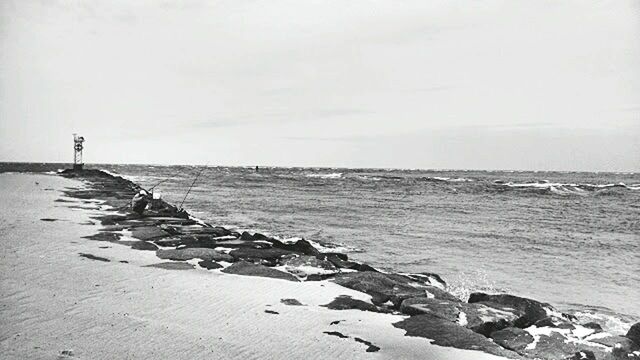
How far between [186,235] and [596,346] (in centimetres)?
764

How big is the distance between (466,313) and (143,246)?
5762mm

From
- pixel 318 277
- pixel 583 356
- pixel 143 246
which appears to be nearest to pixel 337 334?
pixel 583 356

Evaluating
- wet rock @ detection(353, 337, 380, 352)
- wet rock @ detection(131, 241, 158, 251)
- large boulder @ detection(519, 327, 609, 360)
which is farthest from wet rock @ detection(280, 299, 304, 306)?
wet rock @ detection(131, 241, 158, 251)

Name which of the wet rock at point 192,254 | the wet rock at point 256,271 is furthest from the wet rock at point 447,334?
the wet rock at point 192,254

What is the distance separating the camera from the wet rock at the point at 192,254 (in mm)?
7675

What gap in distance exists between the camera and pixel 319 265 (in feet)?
25.4

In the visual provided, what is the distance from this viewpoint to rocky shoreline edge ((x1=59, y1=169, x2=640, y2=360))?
4.53 metres

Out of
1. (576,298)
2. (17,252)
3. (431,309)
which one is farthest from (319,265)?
(17,252)

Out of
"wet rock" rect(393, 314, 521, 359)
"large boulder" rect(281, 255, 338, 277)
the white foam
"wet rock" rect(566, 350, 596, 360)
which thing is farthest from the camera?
"large boulder" rect(281, 255, 338, 277)

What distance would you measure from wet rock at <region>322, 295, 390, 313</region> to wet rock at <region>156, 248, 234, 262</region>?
276cm

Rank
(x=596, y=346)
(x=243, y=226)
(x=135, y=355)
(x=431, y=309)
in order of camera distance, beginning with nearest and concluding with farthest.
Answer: (x=135, y=355) → (x=596, y=346) → (x=431, y=309) → (x=243, y=226)

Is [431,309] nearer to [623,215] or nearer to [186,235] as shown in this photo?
[186,235]

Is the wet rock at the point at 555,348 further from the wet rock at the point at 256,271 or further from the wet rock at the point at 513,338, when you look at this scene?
the wet rock at the point at 256,271

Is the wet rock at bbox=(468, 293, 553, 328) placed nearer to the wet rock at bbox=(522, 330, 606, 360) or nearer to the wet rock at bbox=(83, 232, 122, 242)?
the wet rock at bbox=(522, 330, 606, 360)
